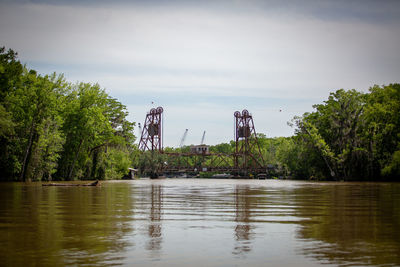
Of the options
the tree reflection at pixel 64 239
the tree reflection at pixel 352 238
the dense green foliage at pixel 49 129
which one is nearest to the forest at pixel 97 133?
the dense green foliage at pixel 49 129

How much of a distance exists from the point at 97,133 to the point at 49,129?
937cm

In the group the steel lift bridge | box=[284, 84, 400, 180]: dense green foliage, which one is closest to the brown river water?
box=[284, 84, 400, 180]: dense green foliage

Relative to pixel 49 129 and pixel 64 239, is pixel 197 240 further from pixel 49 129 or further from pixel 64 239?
pixel 49 129

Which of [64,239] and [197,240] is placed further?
[197,240]

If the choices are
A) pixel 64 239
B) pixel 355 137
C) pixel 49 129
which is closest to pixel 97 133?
pixel 49 129

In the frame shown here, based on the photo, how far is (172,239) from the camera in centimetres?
849

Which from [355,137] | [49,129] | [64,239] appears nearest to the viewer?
[64,239]

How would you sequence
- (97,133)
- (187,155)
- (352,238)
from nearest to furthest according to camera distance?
(352,238)
(97,133)
(187,155)

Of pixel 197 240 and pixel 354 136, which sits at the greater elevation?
pixel 354 136

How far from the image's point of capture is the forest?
2031 inches

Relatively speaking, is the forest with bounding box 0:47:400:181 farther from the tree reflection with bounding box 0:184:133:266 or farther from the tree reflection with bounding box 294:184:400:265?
the tree reflection with bounding box 294:184:400:265

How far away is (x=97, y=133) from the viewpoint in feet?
210

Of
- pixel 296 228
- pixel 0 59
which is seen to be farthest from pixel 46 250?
pixel 0 59

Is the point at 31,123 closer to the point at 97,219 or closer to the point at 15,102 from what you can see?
the point at 15,102
